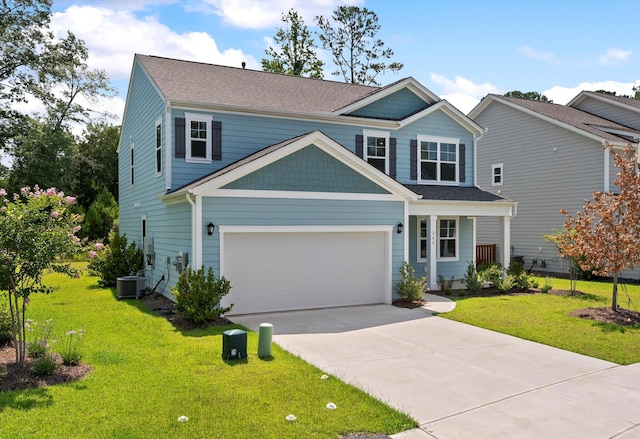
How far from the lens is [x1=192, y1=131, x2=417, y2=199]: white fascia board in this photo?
36.3ft

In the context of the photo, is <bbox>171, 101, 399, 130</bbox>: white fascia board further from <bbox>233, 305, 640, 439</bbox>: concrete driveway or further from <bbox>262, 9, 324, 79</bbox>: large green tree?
<bbox>262, 9, 324, 79</bbox>: large green tree

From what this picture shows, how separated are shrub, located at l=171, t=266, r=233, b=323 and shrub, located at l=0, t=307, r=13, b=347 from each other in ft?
10.3

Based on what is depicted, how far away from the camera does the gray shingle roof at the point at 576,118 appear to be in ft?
68.6

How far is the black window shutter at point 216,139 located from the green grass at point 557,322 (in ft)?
25.1

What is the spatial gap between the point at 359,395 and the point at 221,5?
10825 millimetres

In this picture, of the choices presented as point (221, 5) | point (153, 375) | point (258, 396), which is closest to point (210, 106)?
point (221, 5)

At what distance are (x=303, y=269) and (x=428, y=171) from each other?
24.1 ft

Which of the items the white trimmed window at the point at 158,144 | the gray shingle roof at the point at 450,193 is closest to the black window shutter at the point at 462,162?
the gray shingle roof at the point at 450,193

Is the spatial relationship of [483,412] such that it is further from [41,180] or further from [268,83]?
[41,180]

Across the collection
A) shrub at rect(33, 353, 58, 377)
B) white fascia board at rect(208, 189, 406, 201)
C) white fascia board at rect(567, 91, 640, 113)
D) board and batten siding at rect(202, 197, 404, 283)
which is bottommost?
shrub at rect(33, 353, 58, 377)

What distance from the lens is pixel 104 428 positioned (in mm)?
5191

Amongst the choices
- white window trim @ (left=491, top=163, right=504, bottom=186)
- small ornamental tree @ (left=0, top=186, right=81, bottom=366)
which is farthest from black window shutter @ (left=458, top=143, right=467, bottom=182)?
small ornamental tree @ (left=0, top=186, right=81, bottom=366)

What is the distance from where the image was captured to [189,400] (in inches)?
237

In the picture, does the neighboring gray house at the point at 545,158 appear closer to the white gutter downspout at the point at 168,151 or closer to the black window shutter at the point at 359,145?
the black window shutter at the point at 359,145
